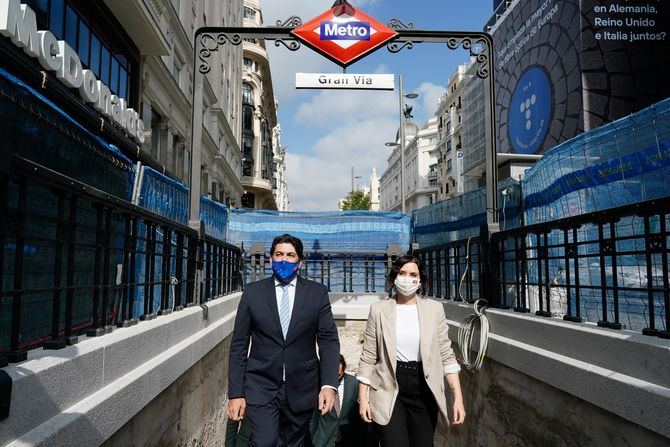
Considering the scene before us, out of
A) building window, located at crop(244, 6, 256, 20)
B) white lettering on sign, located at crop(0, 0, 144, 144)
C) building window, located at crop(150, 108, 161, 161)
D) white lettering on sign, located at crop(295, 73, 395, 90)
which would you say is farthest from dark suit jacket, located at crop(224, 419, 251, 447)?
building window, located at crop(244, 6, 256, 20)

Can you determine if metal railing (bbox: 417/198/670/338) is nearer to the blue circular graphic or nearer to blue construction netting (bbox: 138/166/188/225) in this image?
blue construction netting (bbox: 138/166/188/225)

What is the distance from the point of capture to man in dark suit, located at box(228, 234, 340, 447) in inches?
136

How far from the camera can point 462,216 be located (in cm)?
1180

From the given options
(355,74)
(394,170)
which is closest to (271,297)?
(355,74)

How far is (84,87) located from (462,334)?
30.2 feet

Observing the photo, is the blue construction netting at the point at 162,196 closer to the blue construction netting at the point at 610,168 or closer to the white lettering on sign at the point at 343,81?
the white lettering on sign at the point at 343,81

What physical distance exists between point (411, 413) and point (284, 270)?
55.6 inches

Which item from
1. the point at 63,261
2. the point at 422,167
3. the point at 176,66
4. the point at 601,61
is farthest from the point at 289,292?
the point at 422,167

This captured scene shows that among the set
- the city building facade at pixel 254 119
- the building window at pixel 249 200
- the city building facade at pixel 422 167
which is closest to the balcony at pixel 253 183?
the city building facade at pixel 254 119

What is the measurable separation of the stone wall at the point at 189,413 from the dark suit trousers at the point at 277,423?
2.53 ft

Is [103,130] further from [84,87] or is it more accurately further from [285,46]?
[285,46]

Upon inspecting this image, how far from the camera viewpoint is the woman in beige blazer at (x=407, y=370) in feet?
11.9

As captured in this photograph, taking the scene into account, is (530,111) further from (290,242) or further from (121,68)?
(290,242)

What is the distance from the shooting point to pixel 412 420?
3.63 meters
